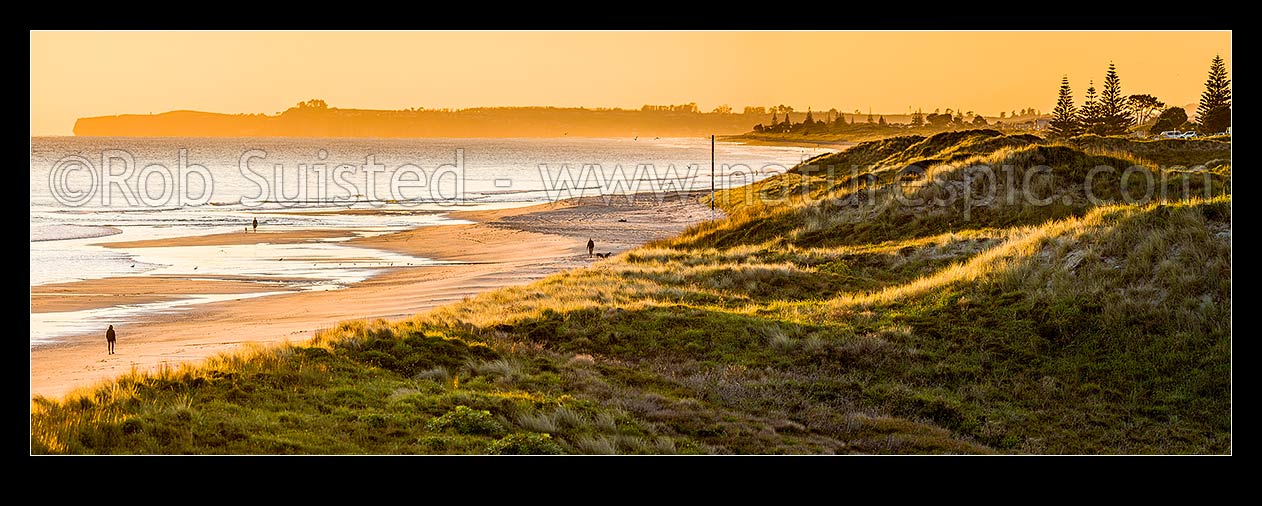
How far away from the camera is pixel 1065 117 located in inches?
4198

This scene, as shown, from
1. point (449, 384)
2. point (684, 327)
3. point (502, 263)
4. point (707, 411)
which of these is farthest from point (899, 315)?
point (502, 263)

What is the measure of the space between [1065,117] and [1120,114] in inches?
283

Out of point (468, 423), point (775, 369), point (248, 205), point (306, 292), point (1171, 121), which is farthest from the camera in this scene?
point (1171, 121)

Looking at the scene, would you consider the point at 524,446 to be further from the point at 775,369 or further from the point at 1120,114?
the point at 1120,114

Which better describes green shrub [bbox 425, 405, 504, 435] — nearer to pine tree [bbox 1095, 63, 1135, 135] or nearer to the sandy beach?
the sandy beach

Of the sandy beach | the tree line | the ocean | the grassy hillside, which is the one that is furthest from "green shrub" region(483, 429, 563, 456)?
the tree line

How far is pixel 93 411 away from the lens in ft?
35.8

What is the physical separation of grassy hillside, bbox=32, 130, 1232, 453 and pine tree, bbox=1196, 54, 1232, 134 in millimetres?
67419

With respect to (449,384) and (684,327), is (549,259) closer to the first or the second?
(684,327)

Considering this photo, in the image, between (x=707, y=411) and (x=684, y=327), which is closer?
(x=707, y=411)

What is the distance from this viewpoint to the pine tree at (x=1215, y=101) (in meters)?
81.4

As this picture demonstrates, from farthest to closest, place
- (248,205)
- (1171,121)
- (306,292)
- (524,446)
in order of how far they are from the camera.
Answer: (1171,121)
(248,205)
(306,292)
(524,446)

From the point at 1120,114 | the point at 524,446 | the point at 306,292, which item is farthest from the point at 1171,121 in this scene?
the point at 524,446
